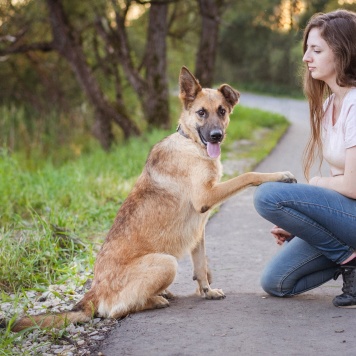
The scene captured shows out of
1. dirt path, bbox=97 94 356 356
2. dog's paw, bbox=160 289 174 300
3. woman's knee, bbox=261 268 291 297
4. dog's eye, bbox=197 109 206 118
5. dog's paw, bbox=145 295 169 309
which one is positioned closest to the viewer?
dirt path, bbox=97 94 356 356

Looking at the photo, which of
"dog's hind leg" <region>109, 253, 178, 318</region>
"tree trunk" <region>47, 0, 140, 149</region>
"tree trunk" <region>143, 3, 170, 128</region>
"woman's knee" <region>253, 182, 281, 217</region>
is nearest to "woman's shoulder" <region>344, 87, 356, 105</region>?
"woman's knee" <region>253, 182, 281, 217</region>

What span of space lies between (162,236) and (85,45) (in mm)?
16530

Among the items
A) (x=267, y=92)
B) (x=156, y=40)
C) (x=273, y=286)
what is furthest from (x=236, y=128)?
(x=267, y=92)

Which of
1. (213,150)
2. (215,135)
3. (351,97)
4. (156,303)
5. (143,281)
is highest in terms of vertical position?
(351,97)

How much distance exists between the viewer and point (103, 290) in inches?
171

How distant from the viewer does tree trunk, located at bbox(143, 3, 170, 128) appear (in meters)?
14.7

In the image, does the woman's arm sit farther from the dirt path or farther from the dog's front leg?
the dog's front leg

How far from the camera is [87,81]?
587 inches

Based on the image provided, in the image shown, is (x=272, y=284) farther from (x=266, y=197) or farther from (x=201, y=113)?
(x=201, y=113)

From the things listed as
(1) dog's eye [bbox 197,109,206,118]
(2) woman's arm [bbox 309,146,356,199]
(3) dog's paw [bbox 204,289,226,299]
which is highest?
(1) dog's eye [bbox 197,109,206,118]

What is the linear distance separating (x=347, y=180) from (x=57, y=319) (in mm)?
2142

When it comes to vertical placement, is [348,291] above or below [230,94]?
below

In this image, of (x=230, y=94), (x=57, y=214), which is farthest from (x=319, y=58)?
(x=57, y=214)

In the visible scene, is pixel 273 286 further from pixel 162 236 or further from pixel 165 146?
pixel 165 146
